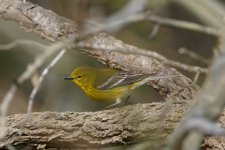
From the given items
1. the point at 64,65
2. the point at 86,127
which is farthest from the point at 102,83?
the point at 86,127

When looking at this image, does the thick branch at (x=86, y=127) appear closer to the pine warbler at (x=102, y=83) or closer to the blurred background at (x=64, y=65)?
the blurred background at (x=64, y=65)

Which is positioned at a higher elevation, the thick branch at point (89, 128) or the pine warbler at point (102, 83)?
the pine warbler at point (102, 83)

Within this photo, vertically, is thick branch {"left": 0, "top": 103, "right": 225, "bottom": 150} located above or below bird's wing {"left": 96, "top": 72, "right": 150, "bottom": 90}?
below

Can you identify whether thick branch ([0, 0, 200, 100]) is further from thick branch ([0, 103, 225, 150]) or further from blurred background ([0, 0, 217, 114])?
thick branch ([0, 103, 225, 150])

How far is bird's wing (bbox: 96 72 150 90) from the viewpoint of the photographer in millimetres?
6441

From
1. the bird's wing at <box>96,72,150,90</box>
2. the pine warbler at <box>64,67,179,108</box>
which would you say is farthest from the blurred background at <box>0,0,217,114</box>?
the bird's wing at <box>96,72,150,90</box>

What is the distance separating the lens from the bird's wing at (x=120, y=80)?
6441 mm

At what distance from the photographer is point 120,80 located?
6855 millimetres

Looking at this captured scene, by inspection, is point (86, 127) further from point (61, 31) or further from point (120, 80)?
point (120, 80)

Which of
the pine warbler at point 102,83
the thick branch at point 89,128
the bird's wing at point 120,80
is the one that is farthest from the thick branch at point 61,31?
the thick branch at point 89,128

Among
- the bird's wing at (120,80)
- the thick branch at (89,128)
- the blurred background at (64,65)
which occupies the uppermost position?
the blurred background at (64,65)

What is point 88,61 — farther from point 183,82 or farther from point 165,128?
point 165,128

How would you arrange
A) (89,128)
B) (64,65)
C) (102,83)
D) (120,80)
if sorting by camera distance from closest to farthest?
(89,128) < (120,80) < (64,65) < (102,83)

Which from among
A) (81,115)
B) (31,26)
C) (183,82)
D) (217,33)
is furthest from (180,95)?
(217,33)
